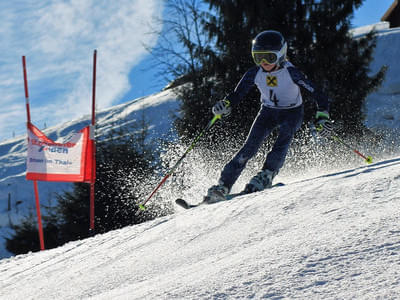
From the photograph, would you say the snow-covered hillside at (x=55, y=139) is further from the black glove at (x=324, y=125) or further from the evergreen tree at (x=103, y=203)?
the black glove at (x=324, y=125)

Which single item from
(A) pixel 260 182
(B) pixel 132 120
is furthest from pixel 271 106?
(B) pixel 132 120

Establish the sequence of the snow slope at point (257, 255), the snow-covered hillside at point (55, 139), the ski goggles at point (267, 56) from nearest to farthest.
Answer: the snow slope at point (257, 255), the ski goggles at point (267, 56), the snow-covered hillside at point (55, 139)

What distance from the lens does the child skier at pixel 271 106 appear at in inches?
171

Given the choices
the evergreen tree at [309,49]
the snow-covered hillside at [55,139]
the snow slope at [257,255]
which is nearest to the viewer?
the snow slope at [257,255]

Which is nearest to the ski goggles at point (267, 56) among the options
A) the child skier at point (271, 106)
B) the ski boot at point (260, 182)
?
the child skier at point (271, 106)

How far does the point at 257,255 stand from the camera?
1.93 meters

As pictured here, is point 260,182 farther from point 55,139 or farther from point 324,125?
point 55,139

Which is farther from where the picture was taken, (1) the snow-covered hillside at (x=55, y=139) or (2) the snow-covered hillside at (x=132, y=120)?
(1) the snow-covered hillside at (x=55, y=139)

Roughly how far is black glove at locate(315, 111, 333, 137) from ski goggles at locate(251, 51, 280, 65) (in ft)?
2.56

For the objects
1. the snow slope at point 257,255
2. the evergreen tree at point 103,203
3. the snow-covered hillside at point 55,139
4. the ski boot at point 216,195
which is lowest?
the snow-covered hillside at point 55,139

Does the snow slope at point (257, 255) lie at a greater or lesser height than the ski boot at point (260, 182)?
greater

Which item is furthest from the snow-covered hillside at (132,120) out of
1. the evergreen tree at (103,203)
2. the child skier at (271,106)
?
the child skier at (271,106)

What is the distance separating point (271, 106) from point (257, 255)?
3048mm

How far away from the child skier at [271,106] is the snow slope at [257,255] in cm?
108
